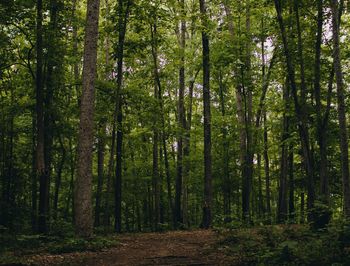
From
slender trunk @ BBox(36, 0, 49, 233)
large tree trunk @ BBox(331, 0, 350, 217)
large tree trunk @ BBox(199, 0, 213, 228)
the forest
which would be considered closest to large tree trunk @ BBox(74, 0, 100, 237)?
the forest

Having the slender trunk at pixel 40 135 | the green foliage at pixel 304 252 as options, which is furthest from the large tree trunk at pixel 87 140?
the green foliage at pixel 304 252

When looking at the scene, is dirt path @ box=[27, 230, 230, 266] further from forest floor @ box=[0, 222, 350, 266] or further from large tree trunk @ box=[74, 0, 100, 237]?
large tree trunk @ box=[74, 0, 100, 237]

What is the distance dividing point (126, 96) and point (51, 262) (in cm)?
1104

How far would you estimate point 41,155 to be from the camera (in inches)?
511

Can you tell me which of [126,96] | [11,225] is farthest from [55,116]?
[11,225]

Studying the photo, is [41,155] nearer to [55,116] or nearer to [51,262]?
[55,116]

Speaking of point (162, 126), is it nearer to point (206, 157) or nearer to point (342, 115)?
point (206, 157)

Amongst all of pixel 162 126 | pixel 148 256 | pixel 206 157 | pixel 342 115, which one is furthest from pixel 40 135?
pixel 342 115

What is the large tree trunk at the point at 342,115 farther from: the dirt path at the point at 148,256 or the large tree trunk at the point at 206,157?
the large tree trunk at the point at 206,157

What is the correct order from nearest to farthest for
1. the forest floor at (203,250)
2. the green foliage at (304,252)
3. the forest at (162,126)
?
the green foliage at (304,252), the forest floor at (203,250), the forest at (162,126)

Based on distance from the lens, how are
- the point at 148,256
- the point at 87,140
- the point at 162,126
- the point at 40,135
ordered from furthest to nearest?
1. the point at 162,126
2. the point at 40,135
3. the point at 87,140
4. the point at 148,256

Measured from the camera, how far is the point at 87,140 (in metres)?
11.6

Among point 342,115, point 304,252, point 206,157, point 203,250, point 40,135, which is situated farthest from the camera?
point 206,157

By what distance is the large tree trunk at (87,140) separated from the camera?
37.4ft
